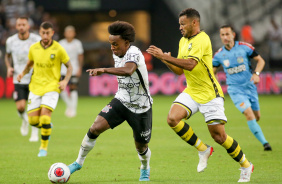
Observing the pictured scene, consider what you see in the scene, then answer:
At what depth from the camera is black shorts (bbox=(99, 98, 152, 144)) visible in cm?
757

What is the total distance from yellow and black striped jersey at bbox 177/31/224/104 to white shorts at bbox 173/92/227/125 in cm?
→ 6

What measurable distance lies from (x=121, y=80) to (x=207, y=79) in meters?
1.28

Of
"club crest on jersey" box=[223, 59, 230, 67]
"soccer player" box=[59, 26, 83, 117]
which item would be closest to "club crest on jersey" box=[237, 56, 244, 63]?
"club crest on jersey" box=[223, 59, 230, 67]

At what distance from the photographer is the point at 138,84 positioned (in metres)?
7.57

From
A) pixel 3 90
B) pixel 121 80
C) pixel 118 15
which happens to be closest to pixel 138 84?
pixel 121 80

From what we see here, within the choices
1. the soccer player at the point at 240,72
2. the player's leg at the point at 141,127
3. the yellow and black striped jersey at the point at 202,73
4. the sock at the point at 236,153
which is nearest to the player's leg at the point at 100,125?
the player's leg at the point at 141,127

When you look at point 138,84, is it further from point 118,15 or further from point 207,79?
point 118,15

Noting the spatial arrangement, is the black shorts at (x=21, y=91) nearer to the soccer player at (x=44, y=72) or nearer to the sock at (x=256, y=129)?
the soccer player at (x=44, y=72)

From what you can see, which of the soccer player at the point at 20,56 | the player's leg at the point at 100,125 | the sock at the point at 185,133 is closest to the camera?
the player's leg at the point at 100,125

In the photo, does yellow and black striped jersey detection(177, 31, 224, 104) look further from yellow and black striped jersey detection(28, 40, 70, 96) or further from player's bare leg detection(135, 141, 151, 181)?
yellow and black striped jersey detection(28, 40, 70, 96)

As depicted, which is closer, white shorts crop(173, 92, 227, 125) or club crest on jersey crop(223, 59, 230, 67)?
white shorts crop(173, 92, 227, 125)

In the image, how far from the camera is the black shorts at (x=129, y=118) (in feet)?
24.8

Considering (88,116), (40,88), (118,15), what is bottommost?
(88,116)

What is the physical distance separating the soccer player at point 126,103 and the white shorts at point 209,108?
2.13 ft
